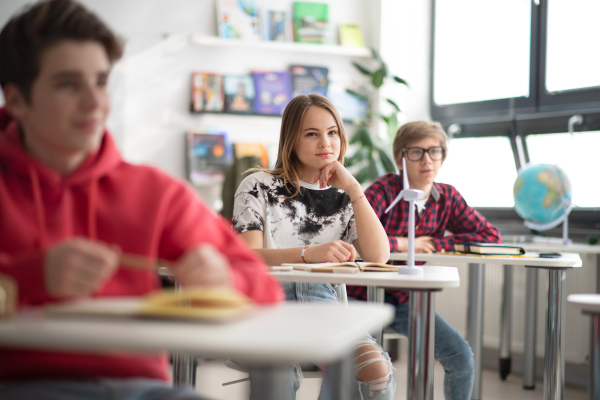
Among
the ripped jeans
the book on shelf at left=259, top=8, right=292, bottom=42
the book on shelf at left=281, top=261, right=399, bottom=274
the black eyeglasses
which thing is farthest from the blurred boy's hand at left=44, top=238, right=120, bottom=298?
the book on shelf at left=259, top=8, right=292, bottom=42

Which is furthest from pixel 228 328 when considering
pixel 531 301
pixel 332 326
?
pixel 531 301

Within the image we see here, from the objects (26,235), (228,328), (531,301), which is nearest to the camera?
(228,328)

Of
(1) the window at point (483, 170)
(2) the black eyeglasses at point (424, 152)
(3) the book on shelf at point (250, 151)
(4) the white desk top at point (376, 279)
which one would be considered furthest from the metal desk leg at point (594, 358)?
(3) the book on shelf at point (250, 151)

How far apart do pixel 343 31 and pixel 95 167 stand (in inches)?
155

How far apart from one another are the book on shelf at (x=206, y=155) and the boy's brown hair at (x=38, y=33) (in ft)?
11.2

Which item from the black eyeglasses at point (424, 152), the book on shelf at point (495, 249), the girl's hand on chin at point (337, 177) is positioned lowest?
the book on shelf at point (495, 249)

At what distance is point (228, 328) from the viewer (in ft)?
2.94

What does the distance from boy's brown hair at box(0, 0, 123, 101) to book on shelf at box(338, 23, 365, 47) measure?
3.84 m

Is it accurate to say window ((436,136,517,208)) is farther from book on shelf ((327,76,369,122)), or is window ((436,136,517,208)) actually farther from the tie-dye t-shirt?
the tie-dye t-shirt

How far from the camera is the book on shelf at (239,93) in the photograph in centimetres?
471

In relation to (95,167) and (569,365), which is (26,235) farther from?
(569,365)

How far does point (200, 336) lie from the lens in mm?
830

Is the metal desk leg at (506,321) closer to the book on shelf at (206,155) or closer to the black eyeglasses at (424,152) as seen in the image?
the black eyeglasses at (424,152)

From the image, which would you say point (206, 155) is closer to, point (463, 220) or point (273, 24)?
point (273, 24)
